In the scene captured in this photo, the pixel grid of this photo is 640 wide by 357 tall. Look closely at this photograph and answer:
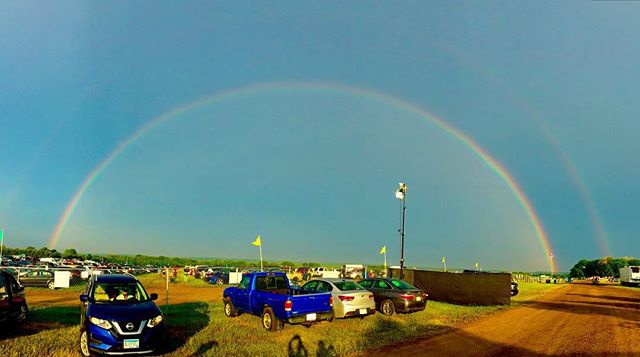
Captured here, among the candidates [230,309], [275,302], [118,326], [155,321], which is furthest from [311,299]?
[118,326]

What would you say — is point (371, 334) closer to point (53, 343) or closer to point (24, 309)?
point (53, 343)

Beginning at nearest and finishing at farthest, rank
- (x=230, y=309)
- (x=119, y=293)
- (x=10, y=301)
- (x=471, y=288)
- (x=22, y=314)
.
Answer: (x=119, y=293) → (x=10, y=301) → (x=22, y=314) → (x=230, y=309) → (x=471, y=288)

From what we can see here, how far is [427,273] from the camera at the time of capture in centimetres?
2853

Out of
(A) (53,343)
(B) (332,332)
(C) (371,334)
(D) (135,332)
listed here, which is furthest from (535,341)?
(A) (53,343)

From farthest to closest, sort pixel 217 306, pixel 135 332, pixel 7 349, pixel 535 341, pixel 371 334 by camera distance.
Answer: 1. pixel 217 306
2. pixel 371 334
3. pixel 535 341
4. pixel 7 349
5. pixel 135 332

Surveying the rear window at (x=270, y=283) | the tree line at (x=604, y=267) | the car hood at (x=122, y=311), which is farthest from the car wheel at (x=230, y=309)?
the tree line at (x=604, y=267)

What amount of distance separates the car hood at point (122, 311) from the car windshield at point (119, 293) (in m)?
0.37

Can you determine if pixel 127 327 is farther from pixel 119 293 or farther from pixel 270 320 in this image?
pixel 270 320

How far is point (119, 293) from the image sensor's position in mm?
11914

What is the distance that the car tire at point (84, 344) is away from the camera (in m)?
10.4

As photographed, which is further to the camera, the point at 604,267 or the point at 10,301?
the point at 604,267

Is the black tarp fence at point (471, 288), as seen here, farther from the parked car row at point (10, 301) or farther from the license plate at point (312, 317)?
the parked car row at point (10, 301)

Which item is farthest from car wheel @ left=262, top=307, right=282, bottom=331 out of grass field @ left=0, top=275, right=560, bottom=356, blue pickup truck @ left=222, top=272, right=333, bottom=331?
grass field @ left=0, top=275, right=560, bottom=356

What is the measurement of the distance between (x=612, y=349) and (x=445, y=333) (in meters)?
4.71
